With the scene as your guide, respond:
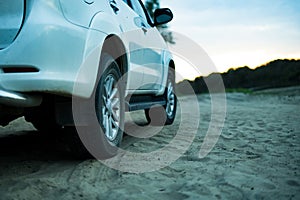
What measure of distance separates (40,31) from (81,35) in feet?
1.02

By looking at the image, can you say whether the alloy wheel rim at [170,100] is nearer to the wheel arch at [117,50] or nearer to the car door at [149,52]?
the car door at [149,52]

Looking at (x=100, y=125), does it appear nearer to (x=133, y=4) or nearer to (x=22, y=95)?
(x=22, y=95)

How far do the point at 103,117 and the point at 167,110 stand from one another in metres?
2.66

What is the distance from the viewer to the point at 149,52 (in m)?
4.14

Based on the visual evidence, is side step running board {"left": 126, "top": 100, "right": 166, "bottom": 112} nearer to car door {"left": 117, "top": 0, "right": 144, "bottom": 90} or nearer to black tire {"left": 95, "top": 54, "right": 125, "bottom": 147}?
car door {"left": 117, "top": 0, "right": 144, "bottom": 90}

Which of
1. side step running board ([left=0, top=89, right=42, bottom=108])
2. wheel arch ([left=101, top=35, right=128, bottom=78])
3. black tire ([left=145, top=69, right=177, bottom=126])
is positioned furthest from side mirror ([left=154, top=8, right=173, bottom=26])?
side step running board ([left=0, top=89, right=42, bottom=108])

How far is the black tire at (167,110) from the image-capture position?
209 inches

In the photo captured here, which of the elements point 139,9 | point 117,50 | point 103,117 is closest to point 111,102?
point 103,117

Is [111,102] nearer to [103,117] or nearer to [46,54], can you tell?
[103,117]

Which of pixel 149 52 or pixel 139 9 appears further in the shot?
pixel 139 9

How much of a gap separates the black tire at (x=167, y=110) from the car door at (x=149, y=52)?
57cm

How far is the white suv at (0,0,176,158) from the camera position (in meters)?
2.10

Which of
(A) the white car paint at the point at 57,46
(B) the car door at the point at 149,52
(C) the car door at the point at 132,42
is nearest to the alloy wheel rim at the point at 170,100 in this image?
Result: (B) the car door at the point at 149,52

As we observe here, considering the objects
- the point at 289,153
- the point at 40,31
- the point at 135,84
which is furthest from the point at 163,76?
the point at 40,31
